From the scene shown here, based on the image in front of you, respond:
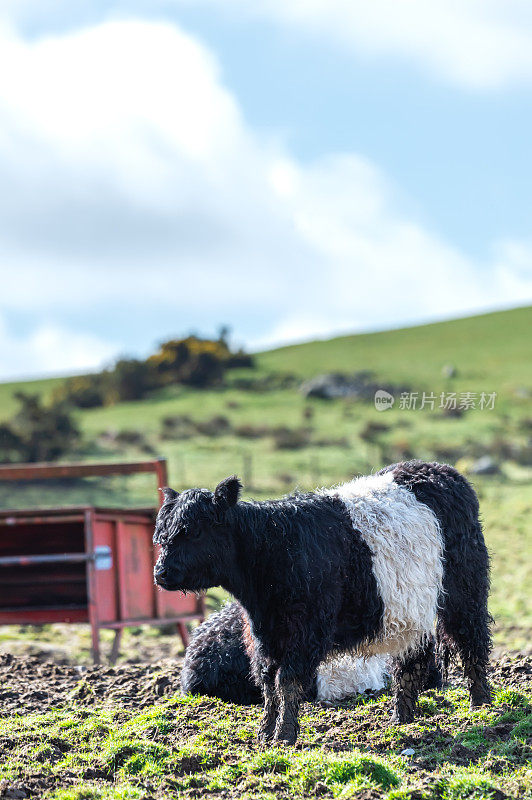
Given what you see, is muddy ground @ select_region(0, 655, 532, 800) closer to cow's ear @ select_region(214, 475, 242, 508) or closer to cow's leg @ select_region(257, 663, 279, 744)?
cow's leg @ select_region(257, 663, 279, 744)

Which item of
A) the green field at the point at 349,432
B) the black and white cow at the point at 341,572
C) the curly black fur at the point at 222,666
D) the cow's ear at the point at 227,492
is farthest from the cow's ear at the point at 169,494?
the green field at the point at 349,432

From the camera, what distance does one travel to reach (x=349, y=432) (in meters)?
50.8

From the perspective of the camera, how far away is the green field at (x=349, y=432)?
2994cm

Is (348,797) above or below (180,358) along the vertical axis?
below

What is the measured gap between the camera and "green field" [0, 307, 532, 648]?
98.2ft

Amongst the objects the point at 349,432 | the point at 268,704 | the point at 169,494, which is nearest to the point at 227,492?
the point at 169,494

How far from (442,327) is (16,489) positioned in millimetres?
67381

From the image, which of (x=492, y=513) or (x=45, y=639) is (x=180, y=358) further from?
(x=45, y=639)

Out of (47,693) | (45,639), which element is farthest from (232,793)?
(45,639)

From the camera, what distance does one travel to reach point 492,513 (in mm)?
28828
